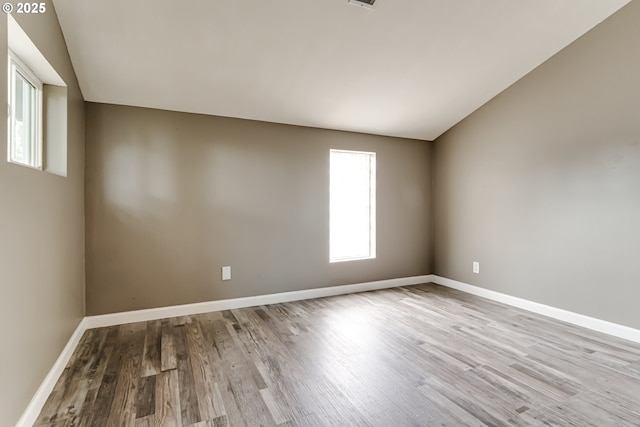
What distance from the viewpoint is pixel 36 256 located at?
1610 mm

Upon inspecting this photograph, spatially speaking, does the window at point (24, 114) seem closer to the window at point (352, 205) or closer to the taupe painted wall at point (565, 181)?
the window at point (352, 205)

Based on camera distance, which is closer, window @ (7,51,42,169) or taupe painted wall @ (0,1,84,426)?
taupe painted wall @ (0,1,84,426)

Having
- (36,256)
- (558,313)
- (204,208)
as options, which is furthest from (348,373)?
(558,313)

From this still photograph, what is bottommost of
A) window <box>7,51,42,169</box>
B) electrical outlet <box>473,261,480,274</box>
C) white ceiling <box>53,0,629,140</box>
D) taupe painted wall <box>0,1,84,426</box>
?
electrical outlet <box>473,261,480,274</box>

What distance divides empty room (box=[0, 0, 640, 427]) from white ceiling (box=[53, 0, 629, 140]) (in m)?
0.02

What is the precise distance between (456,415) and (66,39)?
3421mm

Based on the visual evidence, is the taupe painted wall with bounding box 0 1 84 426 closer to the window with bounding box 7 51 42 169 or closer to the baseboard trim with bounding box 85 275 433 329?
the window with bounding box 7 51 42 169

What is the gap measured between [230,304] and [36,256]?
1.84 m

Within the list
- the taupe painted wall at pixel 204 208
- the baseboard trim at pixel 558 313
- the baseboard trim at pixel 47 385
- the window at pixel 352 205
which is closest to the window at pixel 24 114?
the taupe painted wall at pixel 204 208

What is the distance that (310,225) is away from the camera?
3613 millimetres

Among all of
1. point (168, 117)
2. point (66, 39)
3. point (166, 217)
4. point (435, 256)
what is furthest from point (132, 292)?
point (435, 256)

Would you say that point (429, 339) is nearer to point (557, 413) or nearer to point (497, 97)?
point (557, 413)

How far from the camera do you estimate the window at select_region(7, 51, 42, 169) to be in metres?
1.70

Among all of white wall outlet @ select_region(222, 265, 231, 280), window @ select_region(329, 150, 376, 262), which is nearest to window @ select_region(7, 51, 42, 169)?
white wall outlet @ select_region(222, 265, 231, 280)
